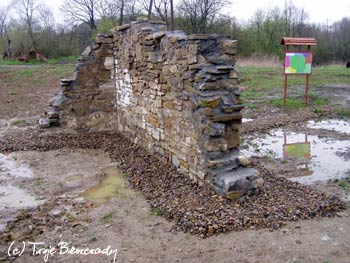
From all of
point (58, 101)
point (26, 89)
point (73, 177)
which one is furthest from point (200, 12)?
point (73, 177)

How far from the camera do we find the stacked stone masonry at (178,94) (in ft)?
17.9

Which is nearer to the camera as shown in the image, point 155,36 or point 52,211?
point 52,211

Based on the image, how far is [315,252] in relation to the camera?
413 cm

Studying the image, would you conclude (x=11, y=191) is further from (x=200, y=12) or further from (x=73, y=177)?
(x=200, y=12)

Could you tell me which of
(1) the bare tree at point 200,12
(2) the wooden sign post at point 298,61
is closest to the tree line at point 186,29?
(1) the bare tree at point 200,12

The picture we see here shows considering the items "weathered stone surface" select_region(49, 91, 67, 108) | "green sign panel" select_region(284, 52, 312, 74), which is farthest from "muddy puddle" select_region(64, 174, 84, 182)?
"green sign panel" select_region(284, 52, 312, 74)

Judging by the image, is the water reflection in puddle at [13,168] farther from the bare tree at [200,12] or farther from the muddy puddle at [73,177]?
the bare tree at [200,12]

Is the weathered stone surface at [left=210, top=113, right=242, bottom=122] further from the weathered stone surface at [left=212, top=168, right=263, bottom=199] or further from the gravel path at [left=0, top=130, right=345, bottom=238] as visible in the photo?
the gravel path at [left=0, top=130, right=345, bottom=238]

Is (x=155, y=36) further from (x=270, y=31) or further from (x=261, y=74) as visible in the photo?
(x=270, y=31)

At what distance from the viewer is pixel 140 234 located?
15.4ft

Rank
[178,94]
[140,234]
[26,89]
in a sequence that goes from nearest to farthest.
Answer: [140,234], [178,94], [26,89]

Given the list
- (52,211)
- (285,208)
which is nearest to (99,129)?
(52,211)

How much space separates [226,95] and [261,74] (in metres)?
15.7

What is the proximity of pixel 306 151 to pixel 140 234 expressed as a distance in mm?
4808
